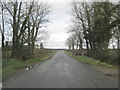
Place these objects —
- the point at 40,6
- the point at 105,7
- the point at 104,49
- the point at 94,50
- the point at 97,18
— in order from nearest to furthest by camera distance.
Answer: the point at 105,7, the point at 97,18, the point at 104,49, the point at 94,50, the point at 40,6

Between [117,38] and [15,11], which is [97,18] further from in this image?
[15,11]

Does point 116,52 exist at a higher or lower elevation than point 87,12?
lower

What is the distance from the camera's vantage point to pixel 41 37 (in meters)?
46.6

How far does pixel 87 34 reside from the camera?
3950cm

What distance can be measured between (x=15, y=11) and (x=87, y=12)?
54.5 ft

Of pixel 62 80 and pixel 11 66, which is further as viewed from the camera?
pixel 11 66

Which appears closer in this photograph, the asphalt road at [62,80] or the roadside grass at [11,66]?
the asphalt road at [62,80]

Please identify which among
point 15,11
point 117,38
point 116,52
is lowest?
point 116,52

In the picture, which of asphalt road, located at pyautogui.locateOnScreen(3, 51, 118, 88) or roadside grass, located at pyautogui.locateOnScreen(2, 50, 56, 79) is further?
roadside grass, located at pyautogui.locateOnScreen(2, 50, 56, 79)

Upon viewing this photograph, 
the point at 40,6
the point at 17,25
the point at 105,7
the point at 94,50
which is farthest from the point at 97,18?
the point at 40,6

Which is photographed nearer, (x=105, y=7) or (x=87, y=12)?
(x=105, y=7)

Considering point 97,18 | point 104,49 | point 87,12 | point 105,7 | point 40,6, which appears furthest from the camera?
point 40,6

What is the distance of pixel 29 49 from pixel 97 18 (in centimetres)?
1689

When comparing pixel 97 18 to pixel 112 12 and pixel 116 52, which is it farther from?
pixel 116 52
